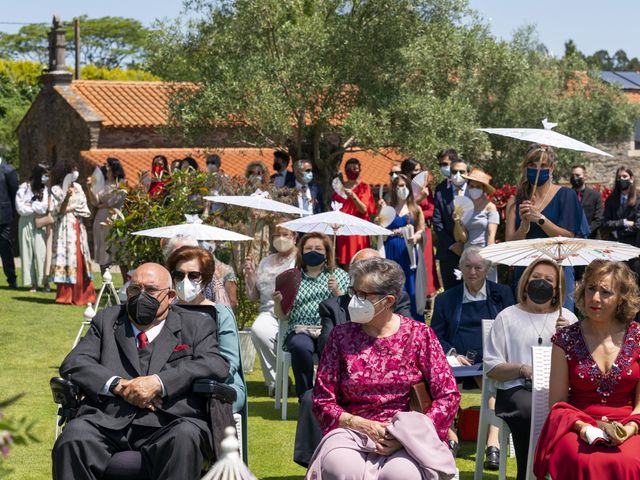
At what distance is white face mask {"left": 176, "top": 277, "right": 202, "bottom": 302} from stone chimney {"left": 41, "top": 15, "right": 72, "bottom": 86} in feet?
106

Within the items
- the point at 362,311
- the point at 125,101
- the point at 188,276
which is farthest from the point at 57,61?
the point at 362,311

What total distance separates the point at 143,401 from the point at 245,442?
750 millimetres

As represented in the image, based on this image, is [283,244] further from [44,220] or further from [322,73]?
[322,73]

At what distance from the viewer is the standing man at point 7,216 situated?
1847 centimetres

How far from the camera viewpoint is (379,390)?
19.6 ft

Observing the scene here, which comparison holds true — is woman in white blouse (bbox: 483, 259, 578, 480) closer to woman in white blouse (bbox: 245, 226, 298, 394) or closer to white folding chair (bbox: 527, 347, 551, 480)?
white folding chair (bbox: 527, 347, 551, 480)

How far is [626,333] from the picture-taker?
6.19 meters

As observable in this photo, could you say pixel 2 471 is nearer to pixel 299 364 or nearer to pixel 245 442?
pixel 245 442

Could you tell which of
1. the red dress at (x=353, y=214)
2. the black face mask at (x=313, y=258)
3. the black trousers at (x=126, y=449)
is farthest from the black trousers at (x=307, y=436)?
the red dress at (x=353, y=214)

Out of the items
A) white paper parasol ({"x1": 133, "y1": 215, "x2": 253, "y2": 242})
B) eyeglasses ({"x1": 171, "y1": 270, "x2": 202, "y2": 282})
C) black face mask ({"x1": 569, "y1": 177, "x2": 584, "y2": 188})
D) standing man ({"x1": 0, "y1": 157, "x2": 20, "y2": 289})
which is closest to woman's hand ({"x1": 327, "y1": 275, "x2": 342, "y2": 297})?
white paper parasol ({"x1": 133, "y1": 215, "x2": 253, "y2": 242})

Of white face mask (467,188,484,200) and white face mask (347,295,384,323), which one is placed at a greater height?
white face mask (467,188,484,200)

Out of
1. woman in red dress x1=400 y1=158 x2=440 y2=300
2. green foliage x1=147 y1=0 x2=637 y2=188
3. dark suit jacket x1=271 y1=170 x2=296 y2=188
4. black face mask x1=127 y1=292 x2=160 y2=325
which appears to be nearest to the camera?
black face mask x1=127 y1=292 x2=160 y2=325

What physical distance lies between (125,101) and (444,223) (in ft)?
84.0

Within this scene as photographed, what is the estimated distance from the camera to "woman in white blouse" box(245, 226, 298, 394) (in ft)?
33.2
